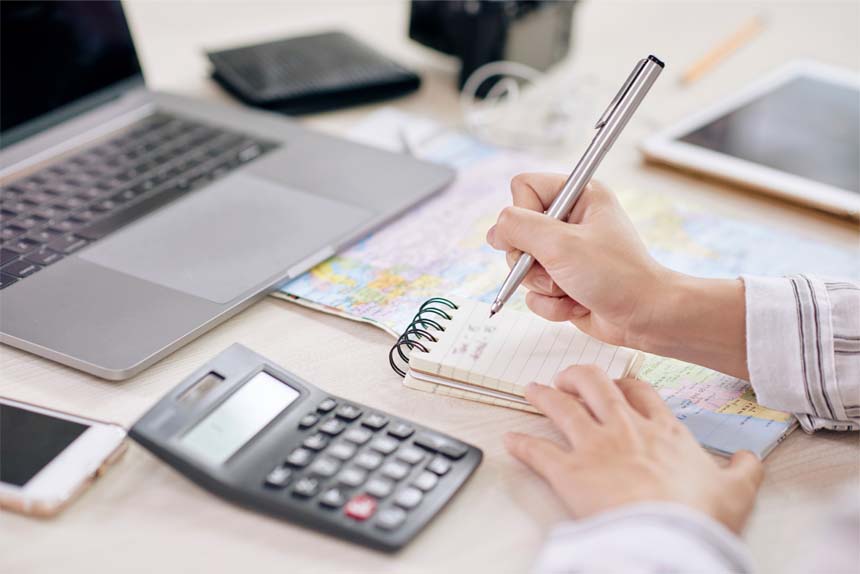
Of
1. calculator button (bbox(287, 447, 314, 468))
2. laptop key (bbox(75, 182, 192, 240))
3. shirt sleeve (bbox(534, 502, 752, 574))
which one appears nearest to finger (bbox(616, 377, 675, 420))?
shirt sleeve (bbox(534, 502, 752, 574))

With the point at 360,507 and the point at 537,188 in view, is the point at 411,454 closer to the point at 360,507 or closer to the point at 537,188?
the point at 360,507

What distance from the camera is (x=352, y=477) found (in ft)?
1.65

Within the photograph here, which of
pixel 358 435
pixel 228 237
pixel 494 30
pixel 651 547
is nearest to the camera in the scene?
pixel 651 547

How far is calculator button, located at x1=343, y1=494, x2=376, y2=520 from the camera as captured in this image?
1.58ft

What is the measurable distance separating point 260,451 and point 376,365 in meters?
0.13

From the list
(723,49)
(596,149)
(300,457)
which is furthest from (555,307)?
(723,49)

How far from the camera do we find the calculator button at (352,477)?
1.64 feet

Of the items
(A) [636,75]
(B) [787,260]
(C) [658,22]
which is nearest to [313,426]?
(A) [636,75]

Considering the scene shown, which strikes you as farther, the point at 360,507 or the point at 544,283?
the point at 544,283

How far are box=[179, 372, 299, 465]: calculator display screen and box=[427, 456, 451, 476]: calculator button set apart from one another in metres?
0.10

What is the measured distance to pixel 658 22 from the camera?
52.2 inches

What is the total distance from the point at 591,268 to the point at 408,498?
21 cm

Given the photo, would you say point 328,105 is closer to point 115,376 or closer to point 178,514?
point 115,376

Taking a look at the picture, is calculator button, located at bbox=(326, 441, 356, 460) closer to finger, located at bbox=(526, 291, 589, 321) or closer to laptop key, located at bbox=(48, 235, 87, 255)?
finger, located at bbox=(526, 291, 589, 321)
